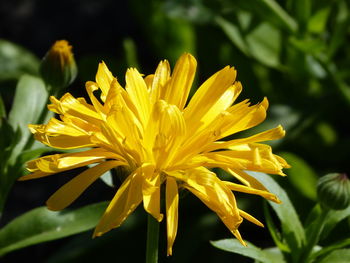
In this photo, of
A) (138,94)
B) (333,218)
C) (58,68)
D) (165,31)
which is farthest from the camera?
(165,31)

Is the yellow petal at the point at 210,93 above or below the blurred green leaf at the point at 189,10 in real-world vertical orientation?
above

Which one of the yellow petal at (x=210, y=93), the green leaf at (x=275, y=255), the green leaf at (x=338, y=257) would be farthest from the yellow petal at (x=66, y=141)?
the green leaf at (x=338, y=257)

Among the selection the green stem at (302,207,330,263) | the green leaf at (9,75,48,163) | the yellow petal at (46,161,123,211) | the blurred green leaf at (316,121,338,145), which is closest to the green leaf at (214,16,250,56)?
the blurred green leaf at (316,121,338,145)

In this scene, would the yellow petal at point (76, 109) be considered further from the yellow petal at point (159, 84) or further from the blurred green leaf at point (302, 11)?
the blurred green leaf at point (302, 11)

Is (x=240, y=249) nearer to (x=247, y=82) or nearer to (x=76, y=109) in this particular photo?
(x=76, y=109)

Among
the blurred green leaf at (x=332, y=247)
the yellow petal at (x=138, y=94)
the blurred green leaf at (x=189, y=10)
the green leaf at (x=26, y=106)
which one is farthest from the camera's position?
the blurred green leaf at (x=189, y=10)

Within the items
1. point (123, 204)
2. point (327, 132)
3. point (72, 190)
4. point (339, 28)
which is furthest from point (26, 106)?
point (327, 132)
